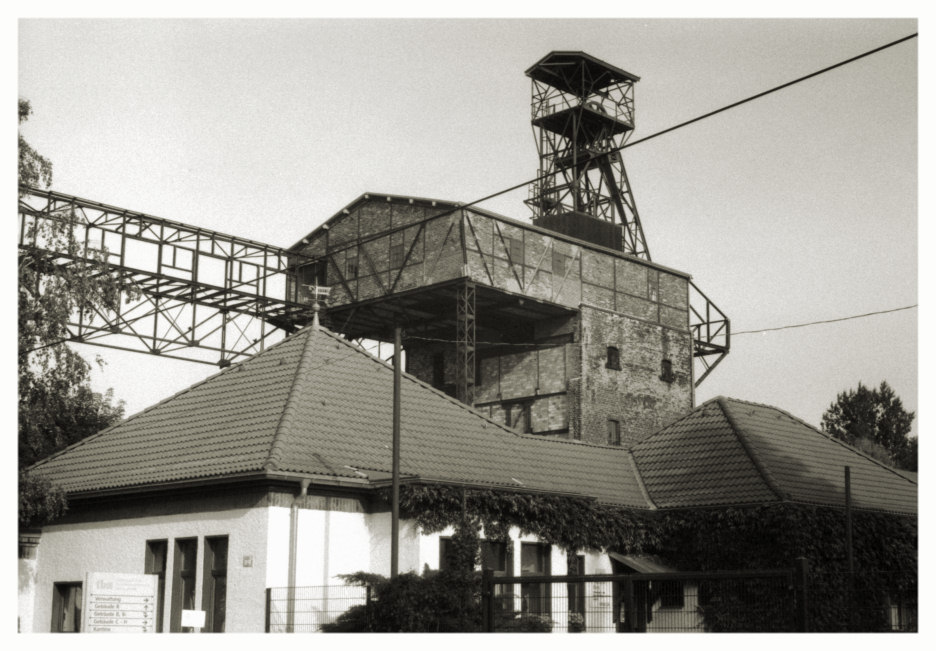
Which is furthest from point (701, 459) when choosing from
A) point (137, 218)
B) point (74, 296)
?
point (137, 218)

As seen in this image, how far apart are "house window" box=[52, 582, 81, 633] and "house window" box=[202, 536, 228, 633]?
330cm

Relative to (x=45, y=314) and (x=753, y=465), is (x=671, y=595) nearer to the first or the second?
(x=753, y=465)

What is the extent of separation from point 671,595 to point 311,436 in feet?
25.8

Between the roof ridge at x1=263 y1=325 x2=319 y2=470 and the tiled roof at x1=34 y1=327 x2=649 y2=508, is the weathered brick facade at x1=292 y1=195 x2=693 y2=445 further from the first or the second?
the roof ridge at x1=263 y1=325 x2=319 y2=470

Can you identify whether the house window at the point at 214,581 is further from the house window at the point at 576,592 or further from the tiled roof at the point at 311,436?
the house window at the point at 576,592

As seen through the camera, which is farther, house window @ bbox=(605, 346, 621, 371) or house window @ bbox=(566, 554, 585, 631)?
house window @ bbox=(605, 346, 621, 371)

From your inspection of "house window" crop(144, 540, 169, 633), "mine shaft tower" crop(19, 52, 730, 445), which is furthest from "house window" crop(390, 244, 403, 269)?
"house window" crop(144, 540, 169, 633)

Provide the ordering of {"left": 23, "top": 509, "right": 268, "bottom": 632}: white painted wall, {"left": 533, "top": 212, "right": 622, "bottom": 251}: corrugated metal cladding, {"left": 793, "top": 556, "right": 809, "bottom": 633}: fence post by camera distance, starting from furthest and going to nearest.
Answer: {"left": 533, "top": 212, "right": 622, "bottom": 251}: corrugated metal cladding → {"left": 23, "top": 509, "right": 268, "bottom": 632}: white painted wall → {"left": 793, "top": 556, "right": 809, "bottom": 633}: fence post

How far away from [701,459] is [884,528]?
4.42 metres

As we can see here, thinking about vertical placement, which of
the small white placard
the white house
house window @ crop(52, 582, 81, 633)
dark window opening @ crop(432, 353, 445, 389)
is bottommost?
A: house window @ crop(52, 582, 81, 633)

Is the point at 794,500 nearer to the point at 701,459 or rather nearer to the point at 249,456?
the point at 701,459

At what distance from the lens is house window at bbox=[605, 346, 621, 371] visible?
45.4 m

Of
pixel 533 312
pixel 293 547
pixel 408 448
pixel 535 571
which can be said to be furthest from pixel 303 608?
pixel 533 312

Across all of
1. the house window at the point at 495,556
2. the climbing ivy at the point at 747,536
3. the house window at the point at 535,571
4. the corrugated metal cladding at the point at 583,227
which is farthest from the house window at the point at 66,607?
the corrugated metal cladding at the point at 583,227
